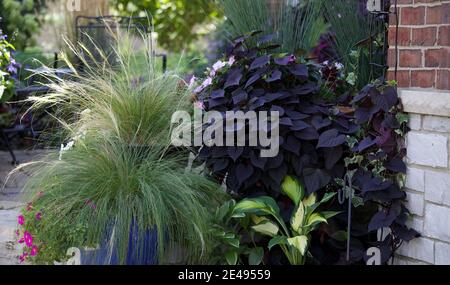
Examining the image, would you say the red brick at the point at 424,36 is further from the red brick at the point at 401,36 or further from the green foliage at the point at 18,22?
the green foliage at the point at 18,22

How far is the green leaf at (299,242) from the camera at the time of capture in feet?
9.39

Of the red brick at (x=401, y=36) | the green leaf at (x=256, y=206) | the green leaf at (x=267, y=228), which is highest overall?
the red brick at (x=401, y=36)

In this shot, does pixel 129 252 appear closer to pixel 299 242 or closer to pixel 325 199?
pixel 299 242

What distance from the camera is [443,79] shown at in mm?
2824

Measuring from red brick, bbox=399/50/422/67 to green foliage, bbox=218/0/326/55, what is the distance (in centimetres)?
79

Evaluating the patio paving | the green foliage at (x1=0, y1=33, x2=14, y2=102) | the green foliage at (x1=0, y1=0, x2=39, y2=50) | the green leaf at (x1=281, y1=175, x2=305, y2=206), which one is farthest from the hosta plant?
the green foliage at (x1=0, y1=0, x2=39, y2=50)

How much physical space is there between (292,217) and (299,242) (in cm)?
15

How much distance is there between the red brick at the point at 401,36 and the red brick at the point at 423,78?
14cm

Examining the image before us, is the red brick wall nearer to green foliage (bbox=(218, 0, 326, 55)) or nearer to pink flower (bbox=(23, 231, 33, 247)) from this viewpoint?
green foliage (bbox=(218, 0, 326, 55))

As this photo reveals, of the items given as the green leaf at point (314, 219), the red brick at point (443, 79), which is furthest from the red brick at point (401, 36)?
the green leaf at point (314, 219)

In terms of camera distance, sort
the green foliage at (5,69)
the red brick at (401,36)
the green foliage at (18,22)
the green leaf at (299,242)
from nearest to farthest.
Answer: the green leaf at (299,242)
the red brick at (401,36)
the green foliage at (5,69)
the green foliage at (18,22)

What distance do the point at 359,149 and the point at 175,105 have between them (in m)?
0.99

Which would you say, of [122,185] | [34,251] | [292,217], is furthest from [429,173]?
[34,251]

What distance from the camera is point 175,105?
3.41 meters
